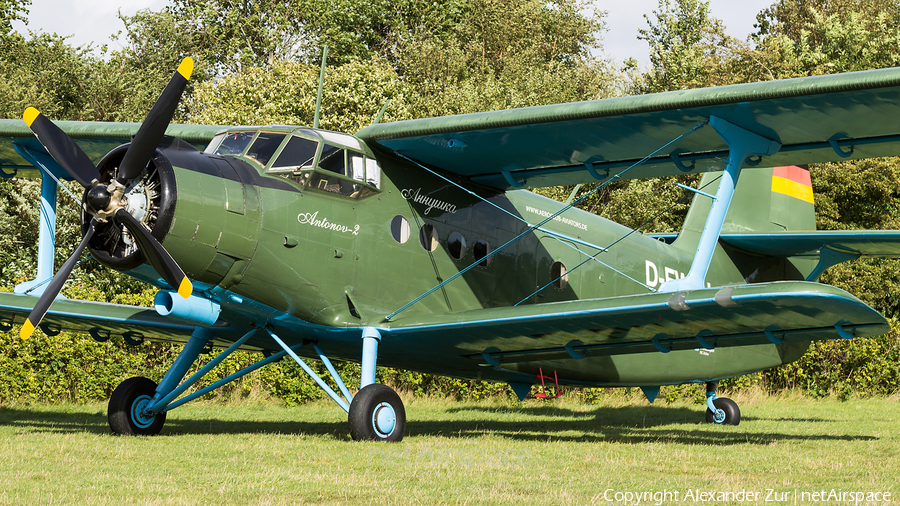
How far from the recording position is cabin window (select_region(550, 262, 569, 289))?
37.0 ft

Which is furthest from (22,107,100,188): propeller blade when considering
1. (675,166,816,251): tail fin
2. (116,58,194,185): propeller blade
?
(675,166,816,251): tail fin

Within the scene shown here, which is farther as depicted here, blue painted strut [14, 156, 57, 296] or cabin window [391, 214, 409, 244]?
blue painted strut [14, 156, 57, 296]

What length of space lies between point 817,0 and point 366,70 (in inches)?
911

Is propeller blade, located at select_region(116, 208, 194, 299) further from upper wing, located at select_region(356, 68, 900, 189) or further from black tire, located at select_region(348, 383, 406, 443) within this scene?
upper wing, located at select_region(356, 68, 900, 189)

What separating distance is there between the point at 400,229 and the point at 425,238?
1.38 feet

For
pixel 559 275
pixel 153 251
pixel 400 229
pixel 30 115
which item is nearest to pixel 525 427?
pixel 559 275

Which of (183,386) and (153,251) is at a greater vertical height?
(153,251)

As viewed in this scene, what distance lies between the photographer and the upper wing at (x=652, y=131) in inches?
317

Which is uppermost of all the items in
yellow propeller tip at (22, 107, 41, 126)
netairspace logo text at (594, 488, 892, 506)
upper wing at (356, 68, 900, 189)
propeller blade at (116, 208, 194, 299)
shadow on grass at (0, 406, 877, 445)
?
upper wing at (356, 68, 900, 189)

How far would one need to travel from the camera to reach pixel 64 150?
800 cm

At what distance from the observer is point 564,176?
10.6m

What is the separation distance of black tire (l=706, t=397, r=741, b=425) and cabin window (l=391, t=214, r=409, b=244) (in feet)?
22.3

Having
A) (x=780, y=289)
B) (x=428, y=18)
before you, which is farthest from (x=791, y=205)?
(x=428, y=18)

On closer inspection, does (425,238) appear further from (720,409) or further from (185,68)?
(720,409)
